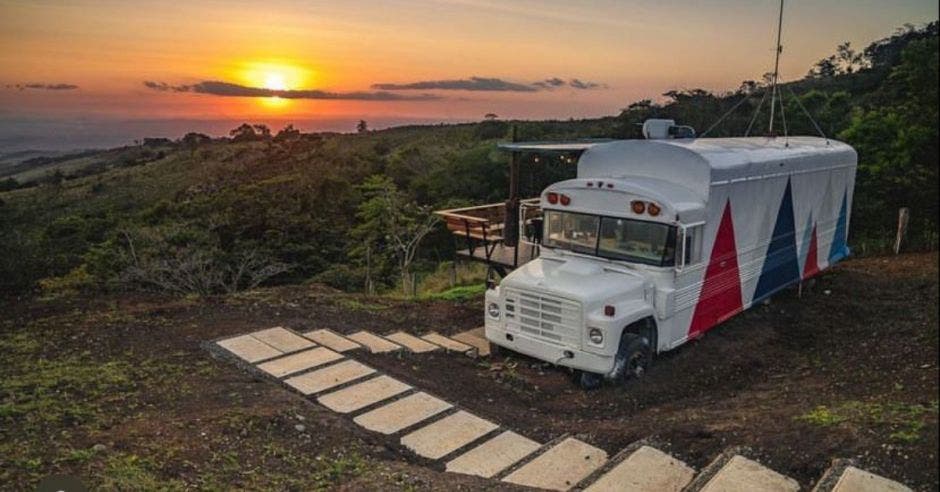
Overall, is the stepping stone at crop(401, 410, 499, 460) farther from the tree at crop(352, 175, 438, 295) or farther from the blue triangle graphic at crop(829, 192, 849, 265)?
the tree at crop(352, 175, 438, 295)

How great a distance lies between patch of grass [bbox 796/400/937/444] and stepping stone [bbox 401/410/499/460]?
9.98 feet

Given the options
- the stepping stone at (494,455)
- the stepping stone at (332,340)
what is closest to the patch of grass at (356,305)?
the stepping stone at (332,340)

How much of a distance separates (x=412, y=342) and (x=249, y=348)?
2261 mm

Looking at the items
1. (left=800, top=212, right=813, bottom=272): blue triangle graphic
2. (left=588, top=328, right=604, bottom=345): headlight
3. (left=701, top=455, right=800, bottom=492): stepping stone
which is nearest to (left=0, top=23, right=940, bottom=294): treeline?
(left=800, top=212, right=813, bottom=272): blue triangle graphic

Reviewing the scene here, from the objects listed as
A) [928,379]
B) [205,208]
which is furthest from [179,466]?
[205,208]

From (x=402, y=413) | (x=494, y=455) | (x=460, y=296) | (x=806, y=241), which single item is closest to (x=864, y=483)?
(x=494, y=455)

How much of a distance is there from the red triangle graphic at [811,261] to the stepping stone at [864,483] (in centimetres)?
846

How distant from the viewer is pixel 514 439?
6.43 m

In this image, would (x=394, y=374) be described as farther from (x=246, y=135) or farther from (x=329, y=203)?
(x=246, y=135)

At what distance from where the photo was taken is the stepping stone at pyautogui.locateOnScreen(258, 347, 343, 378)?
7456 millimetres

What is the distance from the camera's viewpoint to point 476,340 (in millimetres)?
10039

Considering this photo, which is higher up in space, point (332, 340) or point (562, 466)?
point (332, 340)

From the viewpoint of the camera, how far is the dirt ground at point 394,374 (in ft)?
16.4

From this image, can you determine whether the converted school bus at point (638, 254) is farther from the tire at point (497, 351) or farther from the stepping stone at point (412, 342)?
the stepping stone at point (412, 342)
